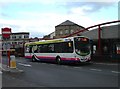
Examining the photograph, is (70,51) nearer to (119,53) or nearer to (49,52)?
(49,52)

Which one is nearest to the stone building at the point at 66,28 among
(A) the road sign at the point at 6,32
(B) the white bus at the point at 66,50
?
(B) the white bus at the point at 66,50

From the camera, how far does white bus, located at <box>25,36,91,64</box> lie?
2897 cm

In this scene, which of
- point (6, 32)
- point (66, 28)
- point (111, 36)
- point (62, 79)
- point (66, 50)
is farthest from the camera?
point (66, 28)

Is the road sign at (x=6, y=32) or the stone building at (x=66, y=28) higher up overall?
the stone building at (x=66, y=28)

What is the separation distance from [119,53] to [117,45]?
270cm

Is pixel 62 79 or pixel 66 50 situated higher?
pixel 66 50

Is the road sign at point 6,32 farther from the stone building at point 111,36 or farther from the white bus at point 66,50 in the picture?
the stone building at point 111,36

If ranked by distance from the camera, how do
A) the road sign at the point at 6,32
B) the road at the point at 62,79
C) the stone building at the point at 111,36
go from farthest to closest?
the stone building at the point at 111,36 → the road sign at the point at 6,32 → the road at the point at 62,79

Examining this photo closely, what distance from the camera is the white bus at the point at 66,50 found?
28969 mm

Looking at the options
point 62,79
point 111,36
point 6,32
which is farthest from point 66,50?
point 62,79

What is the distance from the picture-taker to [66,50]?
29.8 metres

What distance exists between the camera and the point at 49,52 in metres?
33.2

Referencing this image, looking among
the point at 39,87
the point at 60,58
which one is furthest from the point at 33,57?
the point at 39,87

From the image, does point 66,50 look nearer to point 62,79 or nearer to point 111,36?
point 111,36
